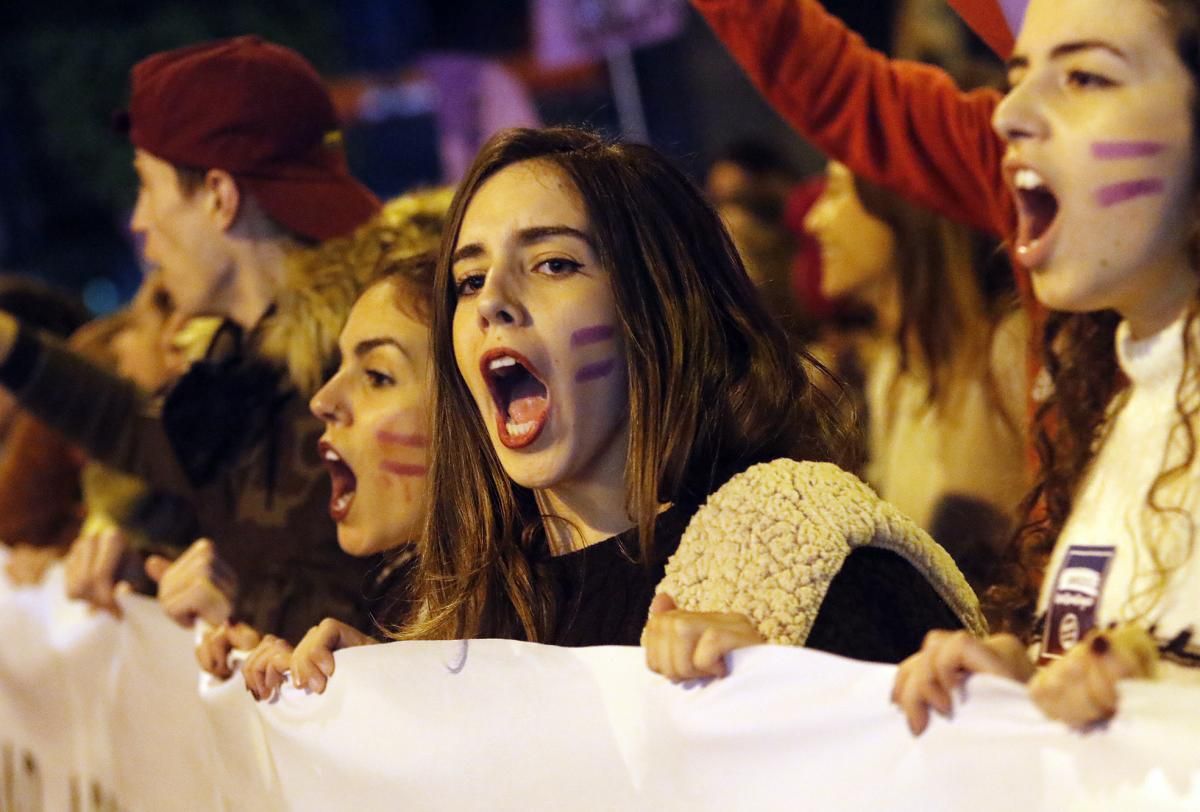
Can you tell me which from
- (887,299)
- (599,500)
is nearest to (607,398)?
(599,500)

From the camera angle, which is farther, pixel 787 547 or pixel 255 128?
pixel 255 128

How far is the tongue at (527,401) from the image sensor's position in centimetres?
229

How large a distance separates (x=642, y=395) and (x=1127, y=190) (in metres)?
0.67

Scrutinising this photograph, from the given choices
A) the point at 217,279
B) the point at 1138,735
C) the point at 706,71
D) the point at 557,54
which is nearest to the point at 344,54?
the point at 706,71

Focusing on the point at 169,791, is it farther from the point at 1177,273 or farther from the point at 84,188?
the point at 84,188

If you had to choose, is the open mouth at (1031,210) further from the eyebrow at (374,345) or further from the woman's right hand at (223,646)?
the woman's right hand at (223,646)

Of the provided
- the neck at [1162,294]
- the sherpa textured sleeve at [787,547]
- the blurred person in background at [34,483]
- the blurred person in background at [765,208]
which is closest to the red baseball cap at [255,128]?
the blurred person in background at [34,483]

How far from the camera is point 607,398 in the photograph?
2297 millimetres

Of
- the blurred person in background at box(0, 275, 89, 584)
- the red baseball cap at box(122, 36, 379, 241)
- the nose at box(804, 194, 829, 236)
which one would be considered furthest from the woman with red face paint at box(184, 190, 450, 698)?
the blurred person in background at box(0, 275, 89, 584)

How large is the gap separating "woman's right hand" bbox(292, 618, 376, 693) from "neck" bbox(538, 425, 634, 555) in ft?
1.19

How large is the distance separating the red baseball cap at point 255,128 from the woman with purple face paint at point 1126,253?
1872mm

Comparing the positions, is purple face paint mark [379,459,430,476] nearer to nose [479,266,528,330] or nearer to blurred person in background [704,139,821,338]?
nose [479,266,528,330]

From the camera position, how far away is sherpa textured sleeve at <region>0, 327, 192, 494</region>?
3930mm

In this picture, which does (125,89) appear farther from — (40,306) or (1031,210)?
(1031,210)
